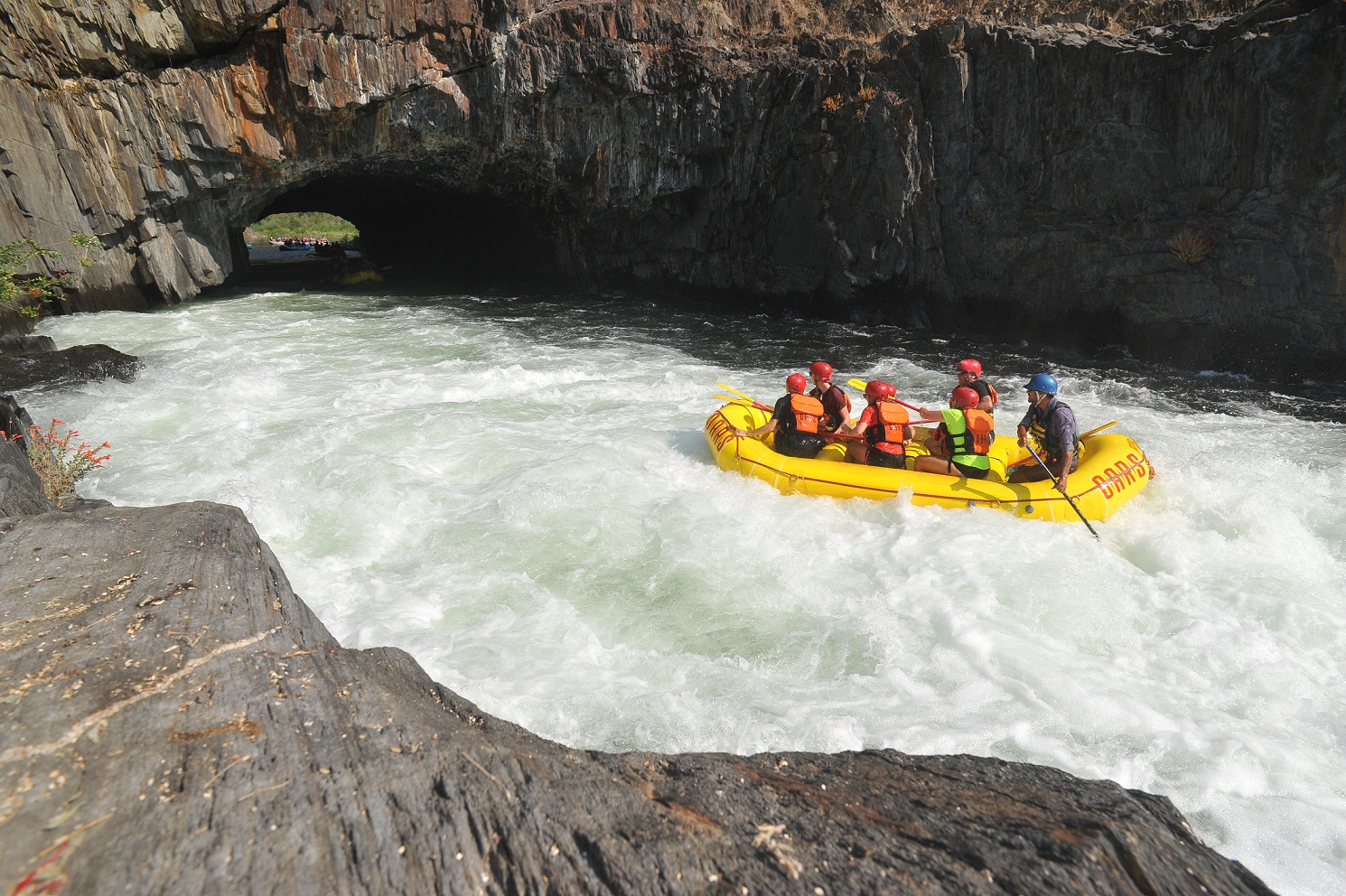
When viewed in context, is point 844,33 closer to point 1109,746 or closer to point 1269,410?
point 1269,410

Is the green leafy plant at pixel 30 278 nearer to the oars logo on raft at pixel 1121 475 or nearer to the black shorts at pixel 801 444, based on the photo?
the black shorts at pixel 801 444

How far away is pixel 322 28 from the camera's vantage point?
43.2 ft

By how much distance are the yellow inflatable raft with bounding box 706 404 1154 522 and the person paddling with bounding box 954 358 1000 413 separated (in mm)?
404

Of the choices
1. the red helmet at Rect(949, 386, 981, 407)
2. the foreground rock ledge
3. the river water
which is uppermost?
the foreground rock ledge

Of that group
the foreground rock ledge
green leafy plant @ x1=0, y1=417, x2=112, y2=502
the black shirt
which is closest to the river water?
green leafy plant @ x1=0, y1=417, x2=112, y2=502

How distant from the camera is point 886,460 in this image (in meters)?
6.64

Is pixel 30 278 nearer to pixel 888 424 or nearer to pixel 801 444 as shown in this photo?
pixel 801 444

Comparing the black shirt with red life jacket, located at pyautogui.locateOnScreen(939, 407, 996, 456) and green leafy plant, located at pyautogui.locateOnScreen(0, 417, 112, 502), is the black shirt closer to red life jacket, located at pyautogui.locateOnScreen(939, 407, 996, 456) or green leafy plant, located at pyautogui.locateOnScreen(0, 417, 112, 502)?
red life jacket, located at pyautogui.locateOnScreen(939, 407, 996, 456)

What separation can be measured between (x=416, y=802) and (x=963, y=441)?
543 centimetres

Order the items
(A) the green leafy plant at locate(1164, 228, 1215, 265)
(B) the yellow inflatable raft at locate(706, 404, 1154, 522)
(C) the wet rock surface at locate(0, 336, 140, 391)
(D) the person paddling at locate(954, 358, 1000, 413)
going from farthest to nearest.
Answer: (A) the green leafy plant at locate(1164, 228, 1215, 265) → (C) the wet rock surface at locate(0, 336, 140, 391) → (D) the person paddling at locate(954, 358, 1000, 413) → (B) the yellow inflatable raft at locate(706, 404, 1154, 522)

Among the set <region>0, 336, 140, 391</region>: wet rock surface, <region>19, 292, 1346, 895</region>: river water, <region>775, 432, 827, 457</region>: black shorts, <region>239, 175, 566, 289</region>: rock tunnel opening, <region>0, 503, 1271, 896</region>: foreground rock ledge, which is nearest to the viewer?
<region>0, 503, 1271, 896</region>: foreground rock ledge

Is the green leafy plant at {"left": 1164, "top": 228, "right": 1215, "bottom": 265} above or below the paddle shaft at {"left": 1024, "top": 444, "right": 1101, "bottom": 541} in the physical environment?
above

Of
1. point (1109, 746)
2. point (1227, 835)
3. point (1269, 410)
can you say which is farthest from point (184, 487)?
point (1269, 410)

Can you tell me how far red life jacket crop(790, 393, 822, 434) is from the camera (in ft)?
23.0
